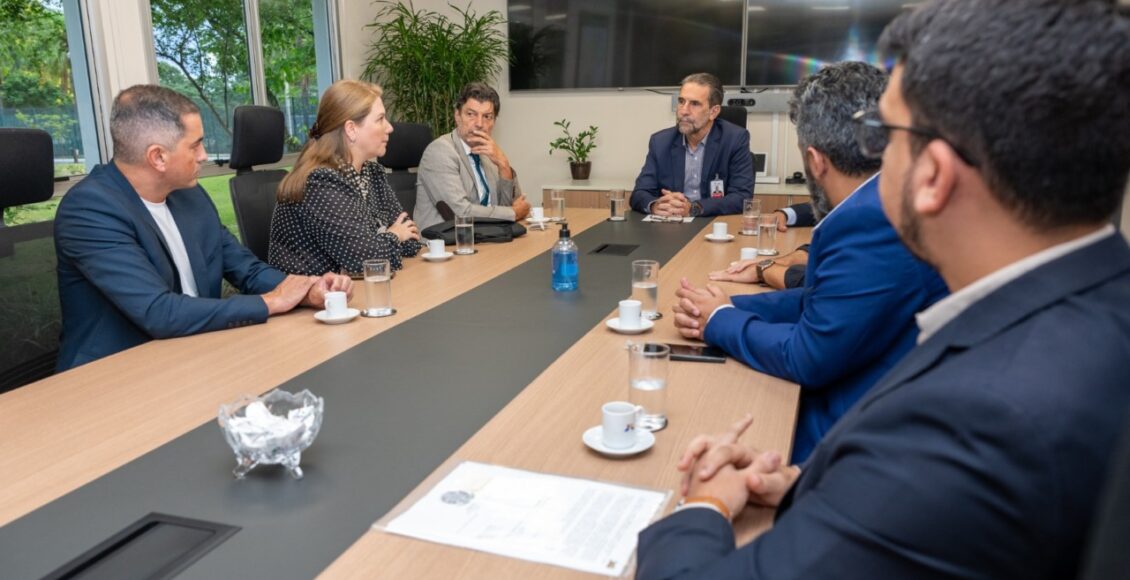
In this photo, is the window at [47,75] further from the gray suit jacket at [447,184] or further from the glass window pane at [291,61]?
the gray suit jacket at [447,184]

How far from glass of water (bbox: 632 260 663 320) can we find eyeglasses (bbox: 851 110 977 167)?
3.82 ft

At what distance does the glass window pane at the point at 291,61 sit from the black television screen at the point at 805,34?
9.62 feet

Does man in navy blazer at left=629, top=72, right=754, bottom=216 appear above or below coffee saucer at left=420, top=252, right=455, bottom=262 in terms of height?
above

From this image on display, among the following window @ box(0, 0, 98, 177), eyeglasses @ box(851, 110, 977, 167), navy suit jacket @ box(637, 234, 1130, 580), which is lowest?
navy suit jacket @ box(637, 234, 1130, 580)

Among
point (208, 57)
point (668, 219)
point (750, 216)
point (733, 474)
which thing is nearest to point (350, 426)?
point (733, 474)

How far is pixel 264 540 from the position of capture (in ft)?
3.49

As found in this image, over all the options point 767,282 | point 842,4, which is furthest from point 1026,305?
point 842,4

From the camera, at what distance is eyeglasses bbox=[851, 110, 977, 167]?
2.48ft

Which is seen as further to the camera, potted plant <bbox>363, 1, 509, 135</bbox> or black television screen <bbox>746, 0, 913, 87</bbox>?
potted plant <bbox>363, 1, 509, 135</bbox>

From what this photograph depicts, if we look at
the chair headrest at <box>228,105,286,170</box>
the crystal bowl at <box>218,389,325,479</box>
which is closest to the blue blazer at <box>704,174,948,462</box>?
the crystal bowl at <box>218,389,325,479</box>

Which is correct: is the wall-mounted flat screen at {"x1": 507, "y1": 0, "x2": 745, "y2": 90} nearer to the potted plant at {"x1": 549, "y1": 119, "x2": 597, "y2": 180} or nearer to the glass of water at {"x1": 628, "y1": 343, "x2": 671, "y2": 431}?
the potted plant at {"x1": 549, "y1": 119, "x2": 597, "y2": 180}

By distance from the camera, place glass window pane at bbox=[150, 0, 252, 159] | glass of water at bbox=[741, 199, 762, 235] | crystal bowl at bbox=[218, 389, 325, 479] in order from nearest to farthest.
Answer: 1. crystal bowl at bbox=[218, 389, 325, 479]
2. glass of water at bbox=[741, 199, 762, 235]
3. glass window pane at bbox=[150, 0, 252, 159]

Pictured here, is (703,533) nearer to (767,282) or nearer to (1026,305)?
(1026,305)

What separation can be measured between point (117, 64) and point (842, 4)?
4.17 m
